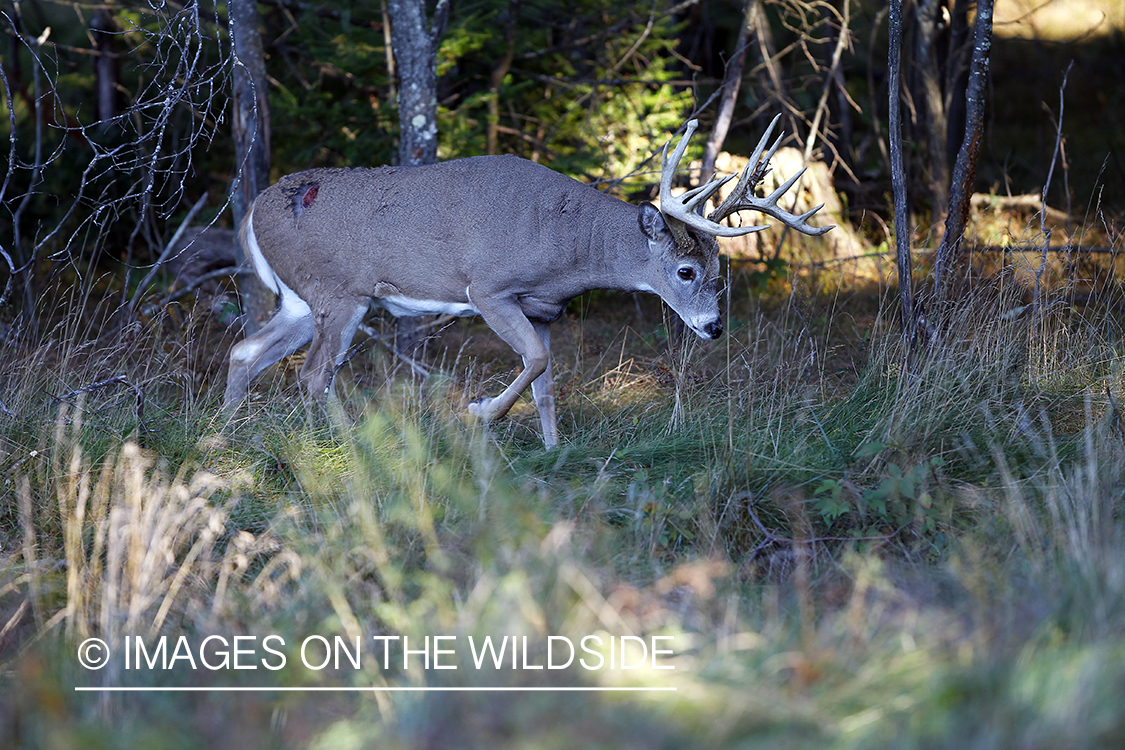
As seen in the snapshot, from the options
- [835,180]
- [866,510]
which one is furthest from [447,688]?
[835,180]

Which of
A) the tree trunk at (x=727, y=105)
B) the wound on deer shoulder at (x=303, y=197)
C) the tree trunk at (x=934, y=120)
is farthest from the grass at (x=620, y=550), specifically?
the tree trunk at (x=934, y=120)

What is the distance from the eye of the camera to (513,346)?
5.59m

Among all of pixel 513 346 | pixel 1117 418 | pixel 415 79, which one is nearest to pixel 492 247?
pixel 513 346

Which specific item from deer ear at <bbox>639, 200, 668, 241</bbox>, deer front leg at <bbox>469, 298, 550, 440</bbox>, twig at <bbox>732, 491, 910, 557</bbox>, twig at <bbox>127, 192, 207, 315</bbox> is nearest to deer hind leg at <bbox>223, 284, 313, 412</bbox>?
twig at <bbox>127, 192, 207, 315</bbox>

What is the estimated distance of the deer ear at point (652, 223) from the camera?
5.59 m

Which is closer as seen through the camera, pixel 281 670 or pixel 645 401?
pixel 281 670

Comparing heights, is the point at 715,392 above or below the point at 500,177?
below

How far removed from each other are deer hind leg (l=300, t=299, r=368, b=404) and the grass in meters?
0.19

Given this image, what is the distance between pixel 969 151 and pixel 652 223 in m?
2.18

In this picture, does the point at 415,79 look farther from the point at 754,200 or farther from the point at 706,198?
the point at 754,200

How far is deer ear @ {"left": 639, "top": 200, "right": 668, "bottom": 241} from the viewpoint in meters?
5.59

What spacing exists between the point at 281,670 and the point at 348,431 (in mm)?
1848

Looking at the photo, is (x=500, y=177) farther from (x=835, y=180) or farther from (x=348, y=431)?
(x=835, y=180)

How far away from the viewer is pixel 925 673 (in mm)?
2549
